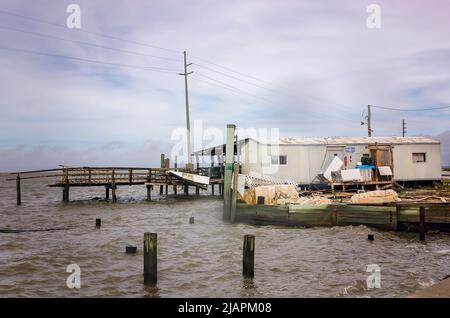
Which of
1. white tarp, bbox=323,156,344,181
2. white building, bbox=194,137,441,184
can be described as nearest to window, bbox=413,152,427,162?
white building, bbox=194,137,441,184

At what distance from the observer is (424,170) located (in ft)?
108

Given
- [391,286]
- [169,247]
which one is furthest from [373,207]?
[169,247]

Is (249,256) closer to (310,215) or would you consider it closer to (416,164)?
(310,215)

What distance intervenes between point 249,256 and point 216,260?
3.16 meters

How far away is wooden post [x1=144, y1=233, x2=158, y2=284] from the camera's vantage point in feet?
34.8

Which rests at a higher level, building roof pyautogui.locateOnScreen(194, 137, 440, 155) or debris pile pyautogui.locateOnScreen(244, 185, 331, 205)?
building roof pyautogui.locateOnScreen(194, 137, 440, 155)

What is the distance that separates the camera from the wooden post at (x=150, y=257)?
10.6 meters

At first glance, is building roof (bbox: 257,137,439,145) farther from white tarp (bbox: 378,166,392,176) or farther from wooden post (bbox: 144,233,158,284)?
wooden post (bbox: 144,233,158,284)

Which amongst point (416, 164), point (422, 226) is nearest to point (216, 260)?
point (422, 226)

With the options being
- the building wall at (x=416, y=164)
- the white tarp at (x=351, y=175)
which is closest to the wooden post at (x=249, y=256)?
the white tarp at (x=351, y=175)

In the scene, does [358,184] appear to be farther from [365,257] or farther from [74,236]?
[74,236]

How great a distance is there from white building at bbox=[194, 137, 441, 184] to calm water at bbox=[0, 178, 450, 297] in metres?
9.61

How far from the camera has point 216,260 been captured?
14.5 m
